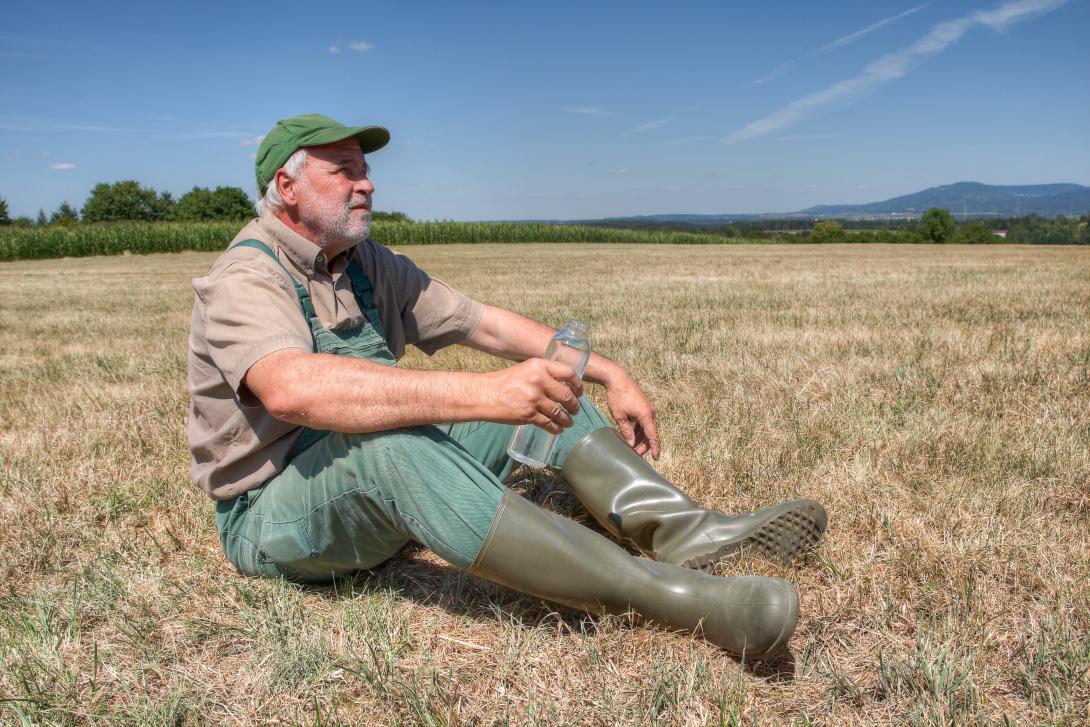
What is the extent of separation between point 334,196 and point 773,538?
1776 millimetres

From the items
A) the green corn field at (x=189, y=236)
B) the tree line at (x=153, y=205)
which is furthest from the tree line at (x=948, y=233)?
the tree line at (x=153, y=205)

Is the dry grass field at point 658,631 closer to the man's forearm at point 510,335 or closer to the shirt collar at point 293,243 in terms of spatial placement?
the man's forearm at point 510,335

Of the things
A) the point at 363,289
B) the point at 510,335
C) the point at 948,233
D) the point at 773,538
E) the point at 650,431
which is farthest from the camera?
the point at 948,233

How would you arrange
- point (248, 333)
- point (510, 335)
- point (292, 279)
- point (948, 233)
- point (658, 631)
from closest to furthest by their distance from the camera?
point (248, 333)
point (658, 631)
point (292, 279)
point (510, 335)
point (948, 233)

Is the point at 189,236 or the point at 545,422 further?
the point at 189,236

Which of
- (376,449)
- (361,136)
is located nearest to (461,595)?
(376,449)

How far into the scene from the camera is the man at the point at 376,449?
1.88 meters

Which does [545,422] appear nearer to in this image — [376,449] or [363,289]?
[376,449]

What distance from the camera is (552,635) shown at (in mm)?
2143

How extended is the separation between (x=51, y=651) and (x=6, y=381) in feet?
15.4

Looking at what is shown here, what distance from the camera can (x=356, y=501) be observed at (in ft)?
6.51

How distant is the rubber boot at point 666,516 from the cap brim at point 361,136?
4.01 feet

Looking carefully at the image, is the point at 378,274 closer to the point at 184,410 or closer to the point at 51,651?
the point at 51,651

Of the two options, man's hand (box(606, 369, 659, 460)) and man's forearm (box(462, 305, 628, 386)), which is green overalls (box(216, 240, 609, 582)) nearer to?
man's forearm (box(462, 305, 628, 386))
